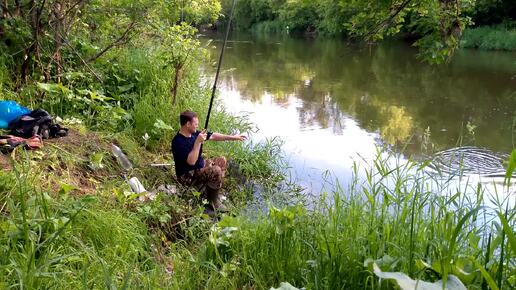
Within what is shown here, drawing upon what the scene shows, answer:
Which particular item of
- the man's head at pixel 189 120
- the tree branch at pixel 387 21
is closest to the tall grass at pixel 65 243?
the man's head at pixel 189 120

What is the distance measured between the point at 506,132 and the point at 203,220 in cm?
650

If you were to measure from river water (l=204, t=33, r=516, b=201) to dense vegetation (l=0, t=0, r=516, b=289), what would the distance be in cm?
83

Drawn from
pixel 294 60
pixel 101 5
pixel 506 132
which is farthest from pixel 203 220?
pixel 294 60

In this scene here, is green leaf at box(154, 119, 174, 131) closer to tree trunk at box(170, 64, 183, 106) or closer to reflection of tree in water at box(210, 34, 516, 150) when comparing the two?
tree trunk at box(170, 64, 183, 106)

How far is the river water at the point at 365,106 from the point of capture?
7.11 metres

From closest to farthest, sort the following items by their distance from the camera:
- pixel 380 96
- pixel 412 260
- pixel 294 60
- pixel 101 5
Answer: pixel 412 260 < pixel 101 5 < pixel 380 96 < pixel 294 60

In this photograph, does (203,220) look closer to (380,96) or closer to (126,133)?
(126,133)

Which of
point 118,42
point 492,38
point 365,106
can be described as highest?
point 118,42

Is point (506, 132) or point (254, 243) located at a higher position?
point (254, 243)

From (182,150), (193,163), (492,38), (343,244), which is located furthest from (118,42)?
(492,38)

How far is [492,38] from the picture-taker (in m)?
22.0

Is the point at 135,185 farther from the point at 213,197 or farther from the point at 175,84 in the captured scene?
the point at 175,84

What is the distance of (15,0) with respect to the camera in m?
5.33

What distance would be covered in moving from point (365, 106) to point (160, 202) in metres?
7.69
